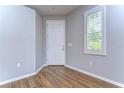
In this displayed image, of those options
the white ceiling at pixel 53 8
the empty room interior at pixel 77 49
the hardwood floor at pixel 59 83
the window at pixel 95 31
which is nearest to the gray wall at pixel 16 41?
the empty room interior at pixel 77 49

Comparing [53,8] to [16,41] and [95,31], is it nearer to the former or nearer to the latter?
[95,31]

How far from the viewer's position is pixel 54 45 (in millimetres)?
7559

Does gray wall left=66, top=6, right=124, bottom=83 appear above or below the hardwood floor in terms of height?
above

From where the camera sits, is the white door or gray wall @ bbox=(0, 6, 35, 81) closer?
gray wall @ bbox=(0, 6, 35, 81)

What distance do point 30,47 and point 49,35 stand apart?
95.1 inches

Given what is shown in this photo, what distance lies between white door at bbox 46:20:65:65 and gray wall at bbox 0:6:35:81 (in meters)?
2.17

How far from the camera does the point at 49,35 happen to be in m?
7.54

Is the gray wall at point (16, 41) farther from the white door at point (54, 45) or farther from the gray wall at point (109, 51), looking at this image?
the white door at point (54, 45)

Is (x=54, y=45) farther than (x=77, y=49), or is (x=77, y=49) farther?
(x=54, y=45)

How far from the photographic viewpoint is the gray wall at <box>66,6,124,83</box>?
3736 millimetres

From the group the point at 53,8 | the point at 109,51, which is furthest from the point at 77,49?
the point at 109,51

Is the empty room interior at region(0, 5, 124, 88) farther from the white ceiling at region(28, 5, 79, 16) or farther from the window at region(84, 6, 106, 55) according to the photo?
the white ceiling at region(28, 5, 79, 16)

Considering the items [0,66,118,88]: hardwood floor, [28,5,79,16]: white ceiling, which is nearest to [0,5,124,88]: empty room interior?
[0,66,118,88]: hardwood floor

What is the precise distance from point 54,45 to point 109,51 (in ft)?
12.6
